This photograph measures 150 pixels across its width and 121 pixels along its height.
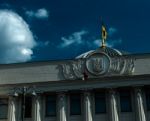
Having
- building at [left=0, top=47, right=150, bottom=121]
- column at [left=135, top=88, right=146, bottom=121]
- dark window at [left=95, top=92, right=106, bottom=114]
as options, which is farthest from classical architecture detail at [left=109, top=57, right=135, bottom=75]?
dark window at [left=95, top=92, right=106, bottom=114]

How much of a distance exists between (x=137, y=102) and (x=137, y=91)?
1.07 meters

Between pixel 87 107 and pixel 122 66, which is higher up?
pixel 122 66

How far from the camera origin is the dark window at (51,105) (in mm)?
39875

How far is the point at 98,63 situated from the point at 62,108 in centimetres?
580

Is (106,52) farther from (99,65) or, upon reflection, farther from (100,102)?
(100,102)

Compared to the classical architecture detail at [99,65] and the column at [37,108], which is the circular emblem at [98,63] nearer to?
the classical architecture detail at [99,65]

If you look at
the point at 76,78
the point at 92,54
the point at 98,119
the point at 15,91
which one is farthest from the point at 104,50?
the point at 15,91

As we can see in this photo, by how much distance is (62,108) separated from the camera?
128 feet

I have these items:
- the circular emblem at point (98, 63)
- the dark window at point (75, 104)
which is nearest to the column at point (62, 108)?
the dark window at point (75, 104)

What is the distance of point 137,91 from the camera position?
3825 cm

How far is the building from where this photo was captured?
3831 cm

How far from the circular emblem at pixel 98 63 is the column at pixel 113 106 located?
2.36 m

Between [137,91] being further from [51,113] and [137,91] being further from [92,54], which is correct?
[51,113]

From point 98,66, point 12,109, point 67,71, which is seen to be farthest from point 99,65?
point 12,109
